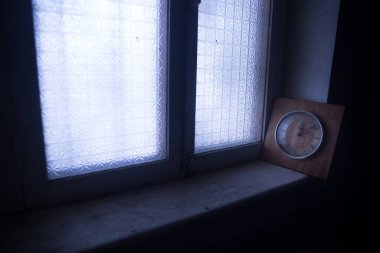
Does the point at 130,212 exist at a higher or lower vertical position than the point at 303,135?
lower

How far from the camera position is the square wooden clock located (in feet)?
4.45

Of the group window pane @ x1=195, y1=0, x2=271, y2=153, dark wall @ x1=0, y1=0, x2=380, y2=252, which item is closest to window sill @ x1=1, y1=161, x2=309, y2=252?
dark wall @ x1=0, y1=0, x2=380, y2=252

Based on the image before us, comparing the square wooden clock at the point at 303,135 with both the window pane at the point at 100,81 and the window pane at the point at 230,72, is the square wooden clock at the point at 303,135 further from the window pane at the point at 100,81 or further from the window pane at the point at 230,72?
the window pane at the point at 100,81

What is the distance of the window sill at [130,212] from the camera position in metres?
0.82

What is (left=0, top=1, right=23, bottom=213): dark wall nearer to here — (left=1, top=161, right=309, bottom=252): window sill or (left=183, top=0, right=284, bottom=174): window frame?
(left=1, top=161, right=309, bottom=252): window sill

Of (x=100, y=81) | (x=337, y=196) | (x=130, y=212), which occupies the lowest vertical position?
(x=337, y=196)

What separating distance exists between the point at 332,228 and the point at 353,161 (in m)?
0.45

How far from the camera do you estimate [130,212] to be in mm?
994

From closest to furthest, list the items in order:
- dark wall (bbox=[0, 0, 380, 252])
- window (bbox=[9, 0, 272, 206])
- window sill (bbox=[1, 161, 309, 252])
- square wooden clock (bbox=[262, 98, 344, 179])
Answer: window sill (bbox=[1, 161, 309, 252]) < window (bbox=[9, 0, 272, 206]) < dark wall (bbox=[0, 0, 380, 252]) < square wooden clock (bbox=[262, 98, 344, 179])

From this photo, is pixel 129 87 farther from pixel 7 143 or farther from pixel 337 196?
pixel 337 196

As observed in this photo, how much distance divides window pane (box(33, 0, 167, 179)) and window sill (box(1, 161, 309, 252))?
14 cm

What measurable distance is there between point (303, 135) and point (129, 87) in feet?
2.99

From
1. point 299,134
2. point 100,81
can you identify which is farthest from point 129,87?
point 299,134

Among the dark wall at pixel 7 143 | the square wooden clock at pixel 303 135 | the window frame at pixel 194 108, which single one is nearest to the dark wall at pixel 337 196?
the dark wall at pixel 7 143
